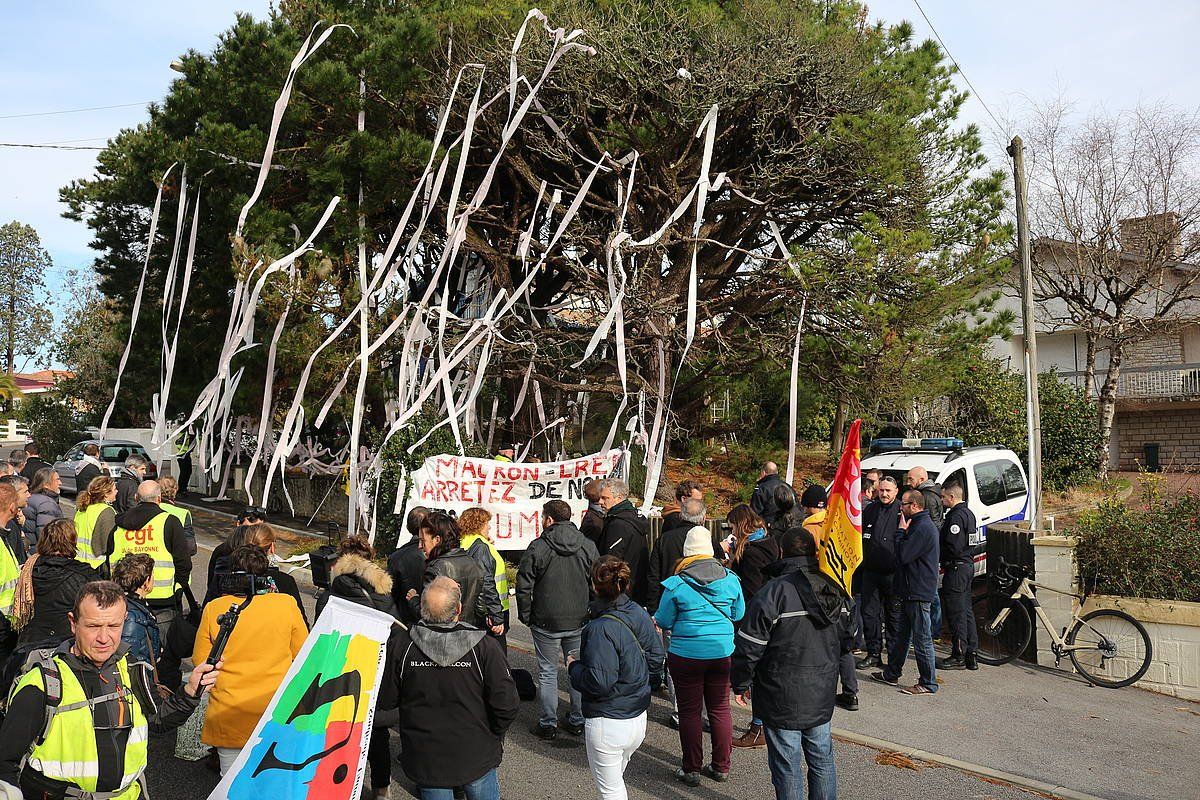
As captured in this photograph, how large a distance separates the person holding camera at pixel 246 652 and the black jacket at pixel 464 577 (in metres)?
1.06

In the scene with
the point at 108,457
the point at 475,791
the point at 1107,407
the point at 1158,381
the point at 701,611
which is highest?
the point at 1158,381

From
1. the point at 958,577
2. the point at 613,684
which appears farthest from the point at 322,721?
the point at 958,577

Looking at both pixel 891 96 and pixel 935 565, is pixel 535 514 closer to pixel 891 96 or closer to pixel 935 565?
pixel 935 565

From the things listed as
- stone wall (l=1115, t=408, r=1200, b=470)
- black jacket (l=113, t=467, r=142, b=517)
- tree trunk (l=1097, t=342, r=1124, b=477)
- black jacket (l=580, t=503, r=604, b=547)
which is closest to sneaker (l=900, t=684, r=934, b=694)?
black jacket (l=580, t=503, r=604, b=547)

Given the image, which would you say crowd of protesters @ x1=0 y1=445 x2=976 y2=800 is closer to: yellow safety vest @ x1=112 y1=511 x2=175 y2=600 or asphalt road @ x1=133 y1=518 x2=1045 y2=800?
yellow safety vest @ x1=112 y1=511 x2=175 y2=600

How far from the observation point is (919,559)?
7.60 meters

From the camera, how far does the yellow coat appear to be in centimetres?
448

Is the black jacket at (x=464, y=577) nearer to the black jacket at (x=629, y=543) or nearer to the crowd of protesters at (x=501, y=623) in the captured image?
the crowd of protesters at (x=501, y=623)

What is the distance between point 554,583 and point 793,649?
212 cm

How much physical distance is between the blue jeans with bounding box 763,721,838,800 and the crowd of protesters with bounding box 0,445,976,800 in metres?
0.01

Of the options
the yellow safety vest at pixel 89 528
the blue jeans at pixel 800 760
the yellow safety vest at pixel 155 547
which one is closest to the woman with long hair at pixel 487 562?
the blue jeans at pixel 800 760

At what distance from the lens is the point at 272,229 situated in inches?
507

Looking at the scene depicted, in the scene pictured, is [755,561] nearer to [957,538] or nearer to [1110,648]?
[957,538]

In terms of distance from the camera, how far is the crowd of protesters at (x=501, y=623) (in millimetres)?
3996
